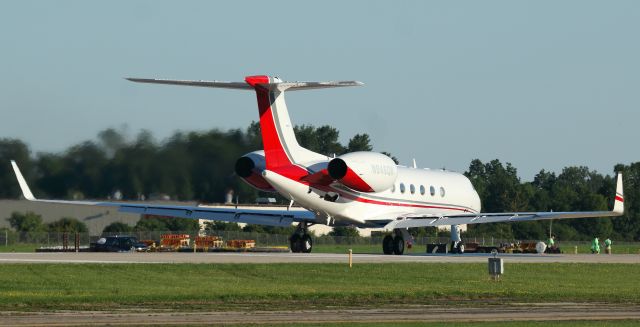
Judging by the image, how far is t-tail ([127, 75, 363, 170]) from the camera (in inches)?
1966

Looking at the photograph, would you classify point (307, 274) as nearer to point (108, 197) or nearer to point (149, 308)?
point (149, 308)

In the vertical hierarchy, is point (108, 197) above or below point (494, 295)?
above

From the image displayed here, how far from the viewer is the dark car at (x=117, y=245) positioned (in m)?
63.5

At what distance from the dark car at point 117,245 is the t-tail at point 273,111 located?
15.6 m

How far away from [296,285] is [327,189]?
17.3 metres

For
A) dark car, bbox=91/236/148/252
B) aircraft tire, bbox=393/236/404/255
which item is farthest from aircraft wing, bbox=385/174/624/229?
dark car, bbox=91/236/148/252

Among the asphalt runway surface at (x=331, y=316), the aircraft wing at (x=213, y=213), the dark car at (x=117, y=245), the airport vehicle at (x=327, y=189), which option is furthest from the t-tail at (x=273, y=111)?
the asphalt runway surface at (x=331, y=316)

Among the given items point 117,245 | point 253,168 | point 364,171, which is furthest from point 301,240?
point 117,245

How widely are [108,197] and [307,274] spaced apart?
839 inches

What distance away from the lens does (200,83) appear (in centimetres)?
4956

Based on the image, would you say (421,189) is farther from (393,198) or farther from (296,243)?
(296,243)

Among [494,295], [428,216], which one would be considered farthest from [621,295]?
[428,216]

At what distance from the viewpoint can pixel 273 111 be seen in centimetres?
5059

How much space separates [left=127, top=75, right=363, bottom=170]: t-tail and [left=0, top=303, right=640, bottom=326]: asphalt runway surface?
22.3 metres
